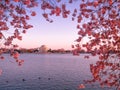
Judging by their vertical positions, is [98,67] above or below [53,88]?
above

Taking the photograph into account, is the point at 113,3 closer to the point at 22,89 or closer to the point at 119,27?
the point at 119,27

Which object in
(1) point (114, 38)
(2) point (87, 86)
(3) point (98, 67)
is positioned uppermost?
(1) point (114, 38)

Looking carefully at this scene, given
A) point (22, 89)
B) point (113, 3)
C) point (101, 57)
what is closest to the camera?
point (113, 3)

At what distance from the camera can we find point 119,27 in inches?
398

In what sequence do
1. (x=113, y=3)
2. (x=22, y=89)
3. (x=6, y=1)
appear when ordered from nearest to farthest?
(x=113, y=3) < (x=6, y=1) < (x=22, y=89)

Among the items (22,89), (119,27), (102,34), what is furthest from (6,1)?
(22,89)

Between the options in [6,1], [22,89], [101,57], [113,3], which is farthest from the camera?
[22,89]

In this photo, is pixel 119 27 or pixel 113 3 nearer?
pixel 113 3

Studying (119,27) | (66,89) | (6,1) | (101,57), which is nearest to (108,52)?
(101,57)

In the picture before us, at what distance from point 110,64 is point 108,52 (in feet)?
2.46

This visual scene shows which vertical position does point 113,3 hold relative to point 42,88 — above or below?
above

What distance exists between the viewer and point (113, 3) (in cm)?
930

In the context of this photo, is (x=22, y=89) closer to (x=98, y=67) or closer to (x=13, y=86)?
(x=13, y=86)

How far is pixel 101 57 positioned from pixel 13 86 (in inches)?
1588
